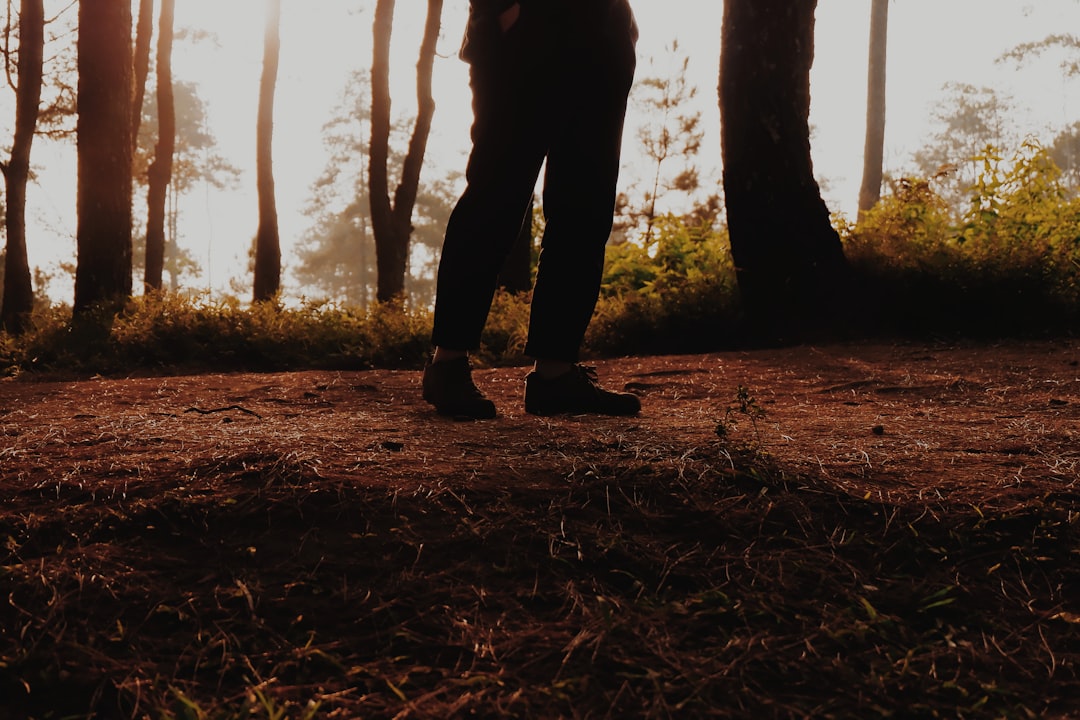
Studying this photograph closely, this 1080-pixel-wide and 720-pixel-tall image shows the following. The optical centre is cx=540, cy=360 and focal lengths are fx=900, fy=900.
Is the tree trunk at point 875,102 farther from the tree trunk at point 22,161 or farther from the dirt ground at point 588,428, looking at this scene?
the dirt ground at point 588,428

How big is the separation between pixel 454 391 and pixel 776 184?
13.2 feet

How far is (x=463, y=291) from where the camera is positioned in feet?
10.3

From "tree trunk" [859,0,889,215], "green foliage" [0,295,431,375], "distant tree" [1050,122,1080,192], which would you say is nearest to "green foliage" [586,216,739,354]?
"green foliage" [0,295,431,375]

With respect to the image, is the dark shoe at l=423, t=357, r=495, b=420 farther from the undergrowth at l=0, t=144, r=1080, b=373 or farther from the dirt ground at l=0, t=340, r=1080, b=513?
the undergrowth at l=0, t=144, r=1080, b=373

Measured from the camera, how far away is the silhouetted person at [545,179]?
9.83ft

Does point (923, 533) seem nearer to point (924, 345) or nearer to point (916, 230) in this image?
point (924, 345)

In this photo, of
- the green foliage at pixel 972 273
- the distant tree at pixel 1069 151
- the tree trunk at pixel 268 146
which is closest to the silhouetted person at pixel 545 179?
the green foliage at pixel 972 273

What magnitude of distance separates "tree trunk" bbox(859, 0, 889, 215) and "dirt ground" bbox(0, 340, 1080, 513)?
1677cm

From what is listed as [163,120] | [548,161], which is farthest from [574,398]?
[163,120]

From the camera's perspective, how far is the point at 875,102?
2083cm

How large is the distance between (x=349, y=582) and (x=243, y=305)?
7.12 m

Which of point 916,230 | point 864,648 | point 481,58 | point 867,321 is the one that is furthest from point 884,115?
point 864,648

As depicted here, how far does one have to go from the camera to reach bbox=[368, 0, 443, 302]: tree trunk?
14.1 m

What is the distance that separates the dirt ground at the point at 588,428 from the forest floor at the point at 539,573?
0.07 ft
